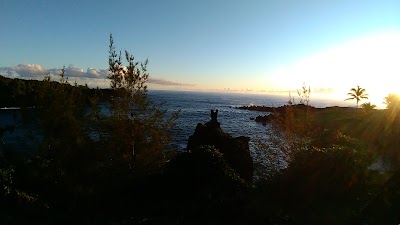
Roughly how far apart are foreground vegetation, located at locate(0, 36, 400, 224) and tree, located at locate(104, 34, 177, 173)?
72 millimetres

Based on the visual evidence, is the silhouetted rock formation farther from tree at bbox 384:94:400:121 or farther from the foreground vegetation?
tree at bbox 384:94:400:121

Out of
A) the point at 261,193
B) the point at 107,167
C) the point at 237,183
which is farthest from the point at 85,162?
the point at 261,193

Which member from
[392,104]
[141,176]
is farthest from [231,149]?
[392,104]

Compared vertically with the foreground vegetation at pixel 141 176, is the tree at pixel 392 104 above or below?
above

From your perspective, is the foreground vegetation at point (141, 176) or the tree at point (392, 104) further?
the tree at point (392, 104)

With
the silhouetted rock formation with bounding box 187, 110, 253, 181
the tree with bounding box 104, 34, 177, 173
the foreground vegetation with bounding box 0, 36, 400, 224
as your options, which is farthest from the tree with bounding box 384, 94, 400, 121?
the tree with bounding box 104, 34, 177, 173

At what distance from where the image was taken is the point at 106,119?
20047mm

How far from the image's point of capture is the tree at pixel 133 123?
20.0 meters

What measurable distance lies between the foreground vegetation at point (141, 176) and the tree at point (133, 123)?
0.07 meters

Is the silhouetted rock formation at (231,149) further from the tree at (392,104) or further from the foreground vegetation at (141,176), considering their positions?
the tree at (392,104)

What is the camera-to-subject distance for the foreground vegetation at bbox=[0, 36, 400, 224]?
16906 mm

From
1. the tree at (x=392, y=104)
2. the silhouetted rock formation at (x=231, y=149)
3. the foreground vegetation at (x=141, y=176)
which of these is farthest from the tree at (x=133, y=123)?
the tree at (x=392, y=104)

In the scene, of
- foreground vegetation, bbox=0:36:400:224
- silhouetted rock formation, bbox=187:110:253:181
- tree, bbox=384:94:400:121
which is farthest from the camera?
tree, bbox=384:94:400:121

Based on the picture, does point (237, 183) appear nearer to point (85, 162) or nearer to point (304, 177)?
point (304, 177)
